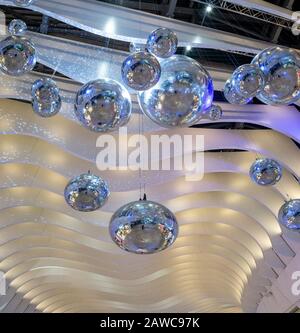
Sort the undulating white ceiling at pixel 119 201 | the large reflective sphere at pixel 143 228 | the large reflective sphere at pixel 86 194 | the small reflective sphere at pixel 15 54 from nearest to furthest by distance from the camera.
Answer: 1. the large reflective sphere at pixel 143 228
2. the small reflective sphere at pixel 15 54
3. the large reflective sphere at pixel 86 194
4. the undulating white ceiling at pixel 119 201

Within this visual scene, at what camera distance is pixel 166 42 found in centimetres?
551

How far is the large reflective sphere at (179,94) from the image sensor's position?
137 inches

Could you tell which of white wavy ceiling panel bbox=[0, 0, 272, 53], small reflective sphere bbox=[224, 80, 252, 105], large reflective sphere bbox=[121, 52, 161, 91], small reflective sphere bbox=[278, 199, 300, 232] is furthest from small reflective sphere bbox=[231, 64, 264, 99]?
white wavy ceiling panel bbox=[0, 0, 272, 53]

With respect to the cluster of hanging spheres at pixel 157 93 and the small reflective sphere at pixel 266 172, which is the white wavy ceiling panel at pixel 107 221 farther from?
the cluster of hanging spheres at pixel 157 93

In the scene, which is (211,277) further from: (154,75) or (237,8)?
(154,75)

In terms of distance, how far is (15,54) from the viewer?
4609 mm

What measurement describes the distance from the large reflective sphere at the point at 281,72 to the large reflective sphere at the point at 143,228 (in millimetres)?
1463

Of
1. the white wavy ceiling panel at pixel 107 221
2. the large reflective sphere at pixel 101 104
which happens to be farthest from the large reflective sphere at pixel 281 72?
the white wavy ceiling panel at pixel 107 221

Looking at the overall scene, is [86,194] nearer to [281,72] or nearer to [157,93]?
[157,93]

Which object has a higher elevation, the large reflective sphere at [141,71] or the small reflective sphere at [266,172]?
the small reflective sphere at [266,172]

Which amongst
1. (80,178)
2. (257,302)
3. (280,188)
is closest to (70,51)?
(80,178)

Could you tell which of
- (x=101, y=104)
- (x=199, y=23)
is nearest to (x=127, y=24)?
(x=199, y=23)

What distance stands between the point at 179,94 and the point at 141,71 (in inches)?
29.0

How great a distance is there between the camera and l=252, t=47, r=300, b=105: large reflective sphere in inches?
151
